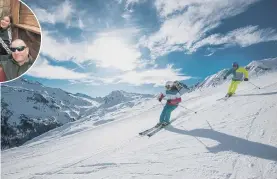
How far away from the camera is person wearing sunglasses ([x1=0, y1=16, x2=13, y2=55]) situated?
6.55 meters

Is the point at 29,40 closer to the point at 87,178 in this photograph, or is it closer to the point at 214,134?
the point at 87,178

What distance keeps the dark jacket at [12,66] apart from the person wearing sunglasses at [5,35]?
0.56 ft

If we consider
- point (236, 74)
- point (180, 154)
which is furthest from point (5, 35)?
point (236, 74)

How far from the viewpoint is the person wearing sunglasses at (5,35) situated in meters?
6.55

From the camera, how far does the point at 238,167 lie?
17.8 feet

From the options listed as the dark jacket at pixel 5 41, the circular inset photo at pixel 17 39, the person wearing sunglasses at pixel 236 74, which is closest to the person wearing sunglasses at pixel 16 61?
the circular inset photo at pixel 17 39

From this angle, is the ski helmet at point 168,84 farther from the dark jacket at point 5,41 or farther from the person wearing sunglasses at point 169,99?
the dark jacket at point 5,41

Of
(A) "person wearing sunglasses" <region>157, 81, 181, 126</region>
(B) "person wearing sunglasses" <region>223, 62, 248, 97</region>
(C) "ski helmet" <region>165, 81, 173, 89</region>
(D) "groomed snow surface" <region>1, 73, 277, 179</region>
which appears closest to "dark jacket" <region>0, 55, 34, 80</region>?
(D) "groomed snow surface" <region>1, 73, 277, 179</region>

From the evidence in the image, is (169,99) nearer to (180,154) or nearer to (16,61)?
(180,154)

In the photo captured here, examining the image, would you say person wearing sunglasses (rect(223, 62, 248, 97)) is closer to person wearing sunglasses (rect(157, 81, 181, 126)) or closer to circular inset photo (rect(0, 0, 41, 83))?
person wearing sunglasses (rect(157, 81, 181, 126))

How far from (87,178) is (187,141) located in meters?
3.09

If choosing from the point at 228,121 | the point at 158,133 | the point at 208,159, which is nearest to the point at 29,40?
the point at 158,133

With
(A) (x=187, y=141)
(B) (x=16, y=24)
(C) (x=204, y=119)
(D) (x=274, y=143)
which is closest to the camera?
Answer: (D) (x=274, y=143)

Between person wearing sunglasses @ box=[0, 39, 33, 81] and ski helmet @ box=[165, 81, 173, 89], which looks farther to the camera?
ski helmet @ box=[165, 81, 173, 89]
